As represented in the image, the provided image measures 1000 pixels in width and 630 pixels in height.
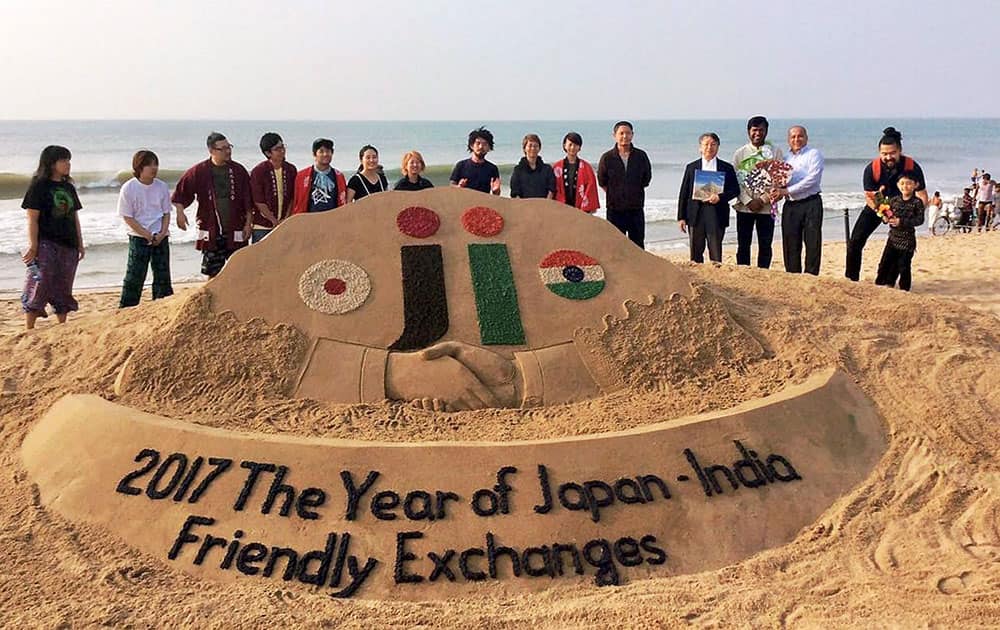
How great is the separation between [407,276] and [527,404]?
3.64 feet

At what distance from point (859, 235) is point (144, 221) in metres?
6.20

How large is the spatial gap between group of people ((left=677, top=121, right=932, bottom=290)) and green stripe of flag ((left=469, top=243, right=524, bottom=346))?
8.60 feet

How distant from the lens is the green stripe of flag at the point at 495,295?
488 centimetres

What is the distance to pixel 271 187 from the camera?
641 centimetres

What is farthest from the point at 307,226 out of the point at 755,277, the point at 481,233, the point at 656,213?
the point at 656,213

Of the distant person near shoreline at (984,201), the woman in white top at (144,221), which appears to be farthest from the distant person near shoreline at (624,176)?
the distant person near shoreline at (984,201)

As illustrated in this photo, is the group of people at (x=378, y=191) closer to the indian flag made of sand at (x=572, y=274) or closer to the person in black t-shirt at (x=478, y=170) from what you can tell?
the person in black t-shirt at (x=478, y=170)

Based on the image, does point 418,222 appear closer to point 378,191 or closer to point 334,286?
point 334,286

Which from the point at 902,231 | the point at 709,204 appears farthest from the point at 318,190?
the point at 902,231

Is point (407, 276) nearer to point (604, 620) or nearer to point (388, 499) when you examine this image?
point (388, 499)

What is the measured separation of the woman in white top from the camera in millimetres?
6305

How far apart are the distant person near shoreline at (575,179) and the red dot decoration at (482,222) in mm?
1837

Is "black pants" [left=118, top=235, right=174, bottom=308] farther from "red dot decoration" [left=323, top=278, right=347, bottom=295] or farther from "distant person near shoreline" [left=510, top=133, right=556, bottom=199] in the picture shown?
"distant person near shoreline" [left=510, top=133, right=556, bottom=199]

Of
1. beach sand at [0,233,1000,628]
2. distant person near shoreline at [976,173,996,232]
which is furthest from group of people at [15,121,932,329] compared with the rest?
distant person near shoreline at [976,173,996,232]
